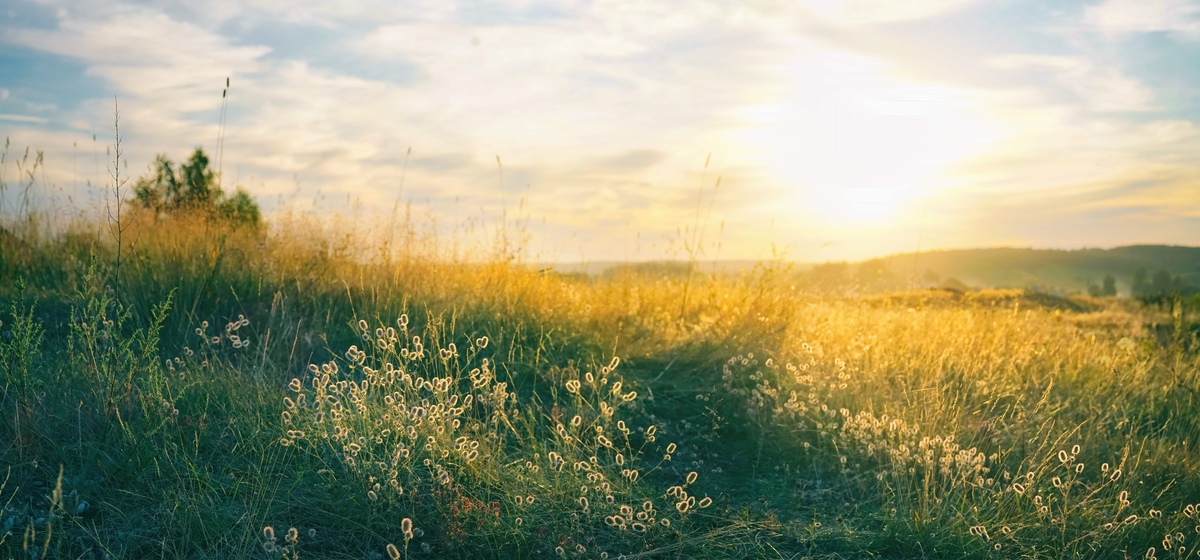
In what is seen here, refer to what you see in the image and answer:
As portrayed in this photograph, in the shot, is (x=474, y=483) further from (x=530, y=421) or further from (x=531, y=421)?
(x=530, y=421)

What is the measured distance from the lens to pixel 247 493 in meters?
3.02

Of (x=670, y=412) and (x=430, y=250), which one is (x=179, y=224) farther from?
(x=670, y=412)

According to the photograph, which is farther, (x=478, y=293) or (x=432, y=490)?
(x=478, y=293)

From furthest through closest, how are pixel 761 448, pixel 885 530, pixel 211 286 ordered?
pixel 211 286 < pixel 761 448 < pixel 885 530

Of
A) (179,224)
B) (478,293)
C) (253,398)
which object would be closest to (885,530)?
(253,398)

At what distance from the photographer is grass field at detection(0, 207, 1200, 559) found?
2.91m

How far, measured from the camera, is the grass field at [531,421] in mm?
2914

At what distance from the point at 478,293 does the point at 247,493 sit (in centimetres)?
344

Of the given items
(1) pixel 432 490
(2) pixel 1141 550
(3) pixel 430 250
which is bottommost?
(2) pixel 1141 550

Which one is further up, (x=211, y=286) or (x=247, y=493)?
(x=211, y=286)

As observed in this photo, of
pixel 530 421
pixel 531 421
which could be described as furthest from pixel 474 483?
pixel 530 421

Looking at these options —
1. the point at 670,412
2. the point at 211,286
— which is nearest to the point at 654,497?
the point at 670,412

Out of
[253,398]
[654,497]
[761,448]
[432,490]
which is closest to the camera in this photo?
[432,490]

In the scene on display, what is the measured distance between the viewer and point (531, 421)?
12.2 feet
